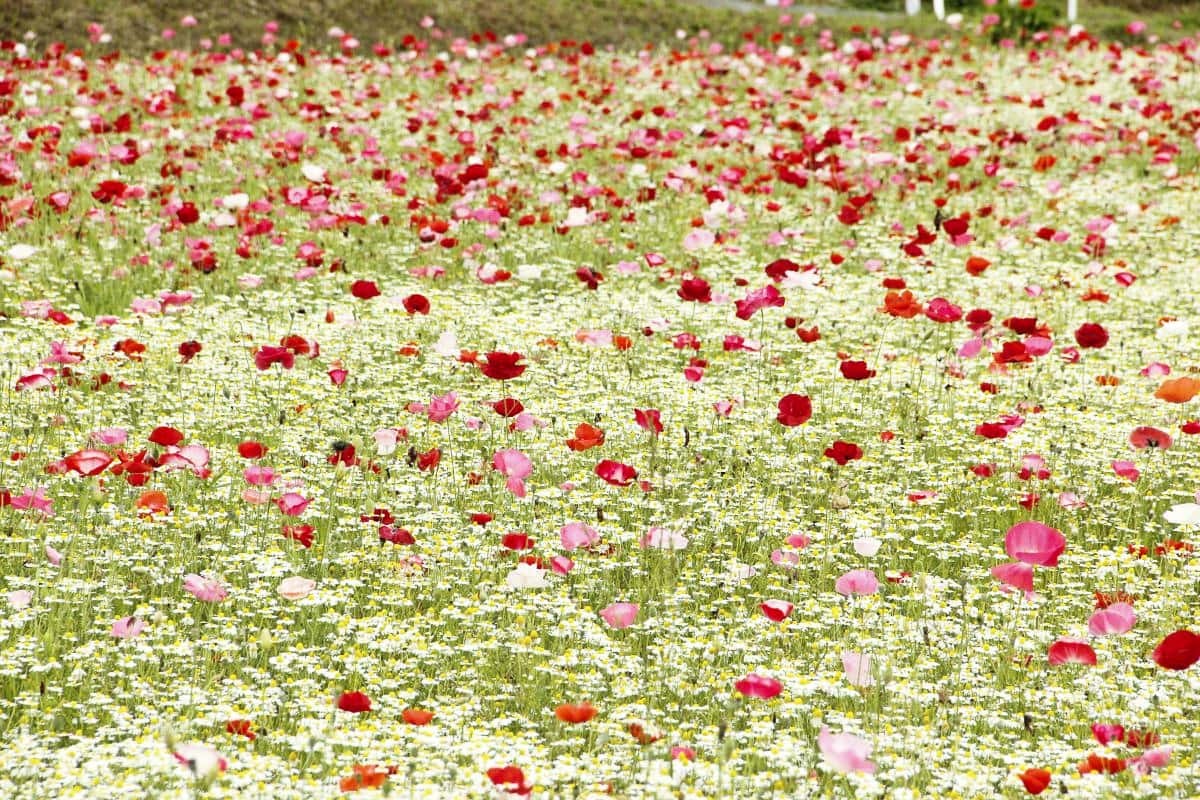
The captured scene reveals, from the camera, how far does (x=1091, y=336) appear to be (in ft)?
14.8

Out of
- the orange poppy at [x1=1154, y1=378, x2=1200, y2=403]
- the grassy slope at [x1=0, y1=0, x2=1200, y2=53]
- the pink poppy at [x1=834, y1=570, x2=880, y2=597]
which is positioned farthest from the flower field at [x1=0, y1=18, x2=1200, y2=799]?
the grassy slope at [x1=0, y1=0, x2=1200, y2=53]

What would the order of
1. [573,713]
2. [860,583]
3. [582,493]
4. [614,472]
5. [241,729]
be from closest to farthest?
[573,713]
[241,729]
[860,583]
[614,472]
[582,493]

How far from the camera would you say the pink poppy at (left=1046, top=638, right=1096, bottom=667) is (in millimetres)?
2947

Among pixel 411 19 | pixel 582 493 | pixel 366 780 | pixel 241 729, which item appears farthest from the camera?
pixel 411 19

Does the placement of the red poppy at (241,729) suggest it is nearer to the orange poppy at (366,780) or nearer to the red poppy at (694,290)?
the orange poppy at (366,780)

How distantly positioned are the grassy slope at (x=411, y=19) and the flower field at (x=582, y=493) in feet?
19.9

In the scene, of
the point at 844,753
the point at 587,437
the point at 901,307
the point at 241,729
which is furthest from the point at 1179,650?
the point at 901,307

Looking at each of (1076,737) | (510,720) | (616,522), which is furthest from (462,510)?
(1076,737)

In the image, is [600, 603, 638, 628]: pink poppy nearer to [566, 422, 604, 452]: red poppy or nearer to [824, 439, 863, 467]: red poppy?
[566, 422, 604, 452]: red poppy

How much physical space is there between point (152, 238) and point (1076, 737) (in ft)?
15.7

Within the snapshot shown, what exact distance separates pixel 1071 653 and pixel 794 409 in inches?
45.7

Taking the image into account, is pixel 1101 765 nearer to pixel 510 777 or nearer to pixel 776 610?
pixel 776 610

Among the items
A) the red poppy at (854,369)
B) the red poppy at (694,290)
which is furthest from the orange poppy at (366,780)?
the red poppy at (694,290)

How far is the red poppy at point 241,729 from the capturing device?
283 centimetres
